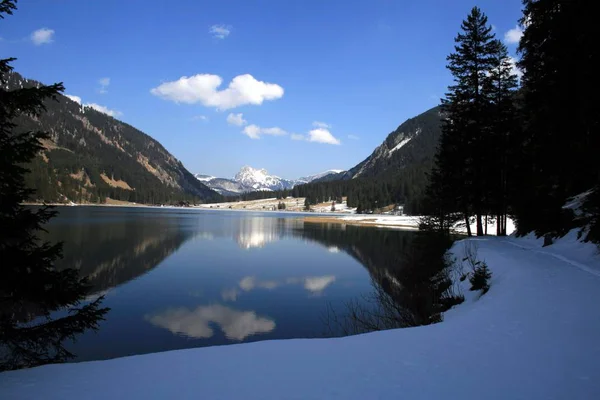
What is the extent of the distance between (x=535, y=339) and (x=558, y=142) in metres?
14.4

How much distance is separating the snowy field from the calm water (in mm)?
5910

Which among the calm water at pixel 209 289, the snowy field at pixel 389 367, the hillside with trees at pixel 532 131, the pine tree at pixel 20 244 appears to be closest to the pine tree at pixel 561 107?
the hillside with trees at pixel 532 131

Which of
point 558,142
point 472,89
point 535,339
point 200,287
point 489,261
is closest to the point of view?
point 535,339

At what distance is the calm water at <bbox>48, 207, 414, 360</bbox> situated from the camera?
13117mm

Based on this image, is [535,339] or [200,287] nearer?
[535,339]

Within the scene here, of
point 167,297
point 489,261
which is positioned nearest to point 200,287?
point 167,297

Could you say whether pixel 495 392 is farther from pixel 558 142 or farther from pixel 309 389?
pixel 558 142

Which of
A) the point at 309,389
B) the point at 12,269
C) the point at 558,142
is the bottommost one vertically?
the point at 309,389

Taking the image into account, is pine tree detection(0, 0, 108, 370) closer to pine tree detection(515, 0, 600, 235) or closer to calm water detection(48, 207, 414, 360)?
calm water detection(48, 207, 414, 360)

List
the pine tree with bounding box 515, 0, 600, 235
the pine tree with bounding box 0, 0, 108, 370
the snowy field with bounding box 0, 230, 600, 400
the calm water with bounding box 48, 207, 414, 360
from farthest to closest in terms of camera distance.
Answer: the calm water with bounding box 48, 207, 414, 360 → the pine tree with bounding box 515, 0, 600, 235 → the pine tree with bounding box 0, 0, 108, 370 → the snowy field with bounding box 0, 230, 600, 400

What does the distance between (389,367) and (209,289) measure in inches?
613

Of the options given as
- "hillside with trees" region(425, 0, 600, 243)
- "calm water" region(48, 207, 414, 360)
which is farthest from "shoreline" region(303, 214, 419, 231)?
"hillside with trees" region(425, 0, 600, 243)

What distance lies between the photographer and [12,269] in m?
7.91

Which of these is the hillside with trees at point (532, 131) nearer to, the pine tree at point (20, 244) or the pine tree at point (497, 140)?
the pine tree at point (497, 140)
